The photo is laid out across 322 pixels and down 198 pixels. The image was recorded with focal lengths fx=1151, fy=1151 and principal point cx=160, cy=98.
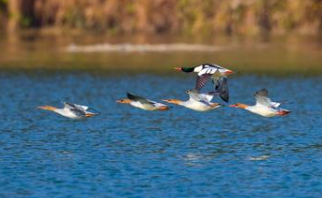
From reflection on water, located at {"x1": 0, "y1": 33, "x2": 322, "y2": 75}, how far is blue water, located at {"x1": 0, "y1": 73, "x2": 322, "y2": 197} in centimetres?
969

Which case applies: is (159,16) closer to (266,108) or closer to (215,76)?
(266,108)

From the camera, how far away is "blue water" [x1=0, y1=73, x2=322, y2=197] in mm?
21516

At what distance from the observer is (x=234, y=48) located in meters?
59.2

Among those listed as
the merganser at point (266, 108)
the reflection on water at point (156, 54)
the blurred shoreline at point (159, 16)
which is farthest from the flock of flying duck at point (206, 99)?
the blurred shoreline at point (159, 16)

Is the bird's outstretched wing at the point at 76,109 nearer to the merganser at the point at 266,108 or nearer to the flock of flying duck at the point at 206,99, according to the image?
the flock of flying duck at the point at 206,99

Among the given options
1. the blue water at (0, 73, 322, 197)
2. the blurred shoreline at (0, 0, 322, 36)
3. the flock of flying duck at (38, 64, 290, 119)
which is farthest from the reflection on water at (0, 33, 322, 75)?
the flock of flying duck at (38, 64, 290, 119)

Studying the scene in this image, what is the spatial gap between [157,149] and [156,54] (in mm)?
30415

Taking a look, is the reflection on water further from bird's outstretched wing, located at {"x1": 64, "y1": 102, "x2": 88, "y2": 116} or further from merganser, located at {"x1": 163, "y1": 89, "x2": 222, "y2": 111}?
bird's outstretched wing, located at {"x1": 64, "y1": 102, "x2": 88, "y2": 116}

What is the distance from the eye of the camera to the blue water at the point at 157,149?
21.5 metres

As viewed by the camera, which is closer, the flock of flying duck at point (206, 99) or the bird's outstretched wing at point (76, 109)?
the flock of flying duck at point (206, 99)

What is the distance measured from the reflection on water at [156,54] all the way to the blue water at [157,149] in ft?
31.8

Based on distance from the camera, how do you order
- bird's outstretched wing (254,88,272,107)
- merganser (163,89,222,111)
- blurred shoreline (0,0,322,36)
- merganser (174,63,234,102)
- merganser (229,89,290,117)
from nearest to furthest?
merganser (174,63,234,102)
bird's outstretched wing (254,88,272,107)
merganser (229,89,290,117)
merganser (163,89,222,111)
blurred shoreline (0,0,322,36)

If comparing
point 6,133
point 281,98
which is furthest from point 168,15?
point 6,133

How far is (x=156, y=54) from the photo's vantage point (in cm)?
5619
